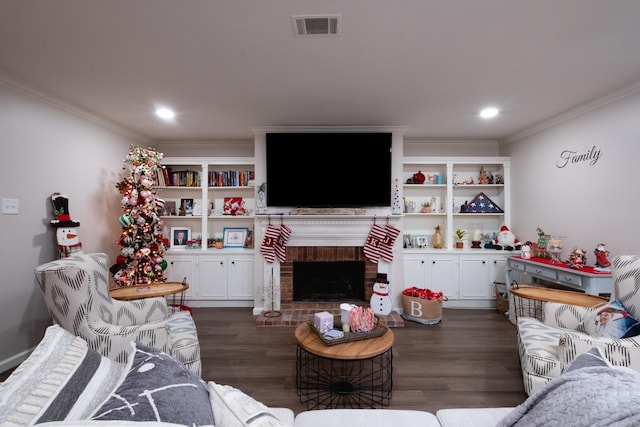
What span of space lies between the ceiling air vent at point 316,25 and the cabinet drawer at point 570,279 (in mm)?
3111

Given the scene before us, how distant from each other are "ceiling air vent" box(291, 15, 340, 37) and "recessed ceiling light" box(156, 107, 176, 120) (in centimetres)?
201

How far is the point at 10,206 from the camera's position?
2609 mm

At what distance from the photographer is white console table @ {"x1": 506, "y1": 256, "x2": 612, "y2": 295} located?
2832 millimetres

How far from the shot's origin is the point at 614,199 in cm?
292

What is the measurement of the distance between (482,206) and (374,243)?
5.90 feet

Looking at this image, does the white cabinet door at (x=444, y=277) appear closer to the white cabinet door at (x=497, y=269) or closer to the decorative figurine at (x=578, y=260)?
the white cabinet door at (x=497, y=269)

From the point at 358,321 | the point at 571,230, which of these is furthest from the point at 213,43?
the point at 571,230

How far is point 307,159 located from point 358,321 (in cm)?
227

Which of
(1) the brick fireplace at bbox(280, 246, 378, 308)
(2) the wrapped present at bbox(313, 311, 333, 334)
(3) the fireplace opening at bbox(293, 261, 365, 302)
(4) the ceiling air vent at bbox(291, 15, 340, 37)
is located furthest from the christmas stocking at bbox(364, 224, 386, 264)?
(4) the ceiling air vent at bbox(291, 15, 340, 37)

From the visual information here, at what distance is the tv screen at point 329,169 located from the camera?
12.9 ft

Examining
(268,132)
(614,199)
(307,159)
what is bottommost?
(614,199)

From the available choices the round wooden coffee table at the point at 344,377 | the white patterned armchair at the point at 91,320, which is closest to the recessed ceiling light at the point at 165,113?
the white patterned armchair at the point at 91,320

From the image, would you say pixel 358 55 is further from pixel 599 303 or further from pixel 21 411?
pixel 599 303

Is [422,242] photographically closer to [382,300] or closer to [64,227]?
[382,300]
